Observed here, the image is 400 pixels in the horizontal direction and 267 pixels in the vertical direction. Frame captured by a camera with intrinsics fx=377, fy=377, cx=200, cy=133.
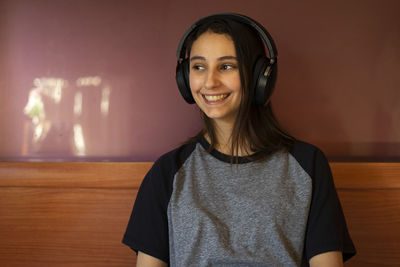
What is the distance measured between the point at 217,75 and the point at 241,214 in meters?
0.37

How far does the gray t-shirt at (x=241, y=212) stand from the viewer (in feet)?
3.13

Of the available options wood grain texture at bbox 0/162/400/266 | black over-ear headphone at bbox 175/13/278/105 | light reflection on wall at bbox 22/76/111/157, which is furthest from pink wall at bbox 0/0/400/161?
black over-ear headphone at bbox 175/13/278/105

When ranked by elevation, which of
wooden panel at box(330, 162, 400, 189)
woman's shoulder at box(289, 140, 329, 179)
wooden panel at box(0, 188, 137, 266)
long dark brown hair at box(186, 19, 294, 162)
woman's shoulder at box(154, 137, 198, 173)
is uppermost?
long dark brown hair at box(186, 19, 294, 162)

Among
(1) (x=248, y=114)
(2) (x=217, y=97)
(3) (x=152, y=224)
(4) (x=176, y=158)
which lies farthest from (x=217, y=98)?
(3) (x=152, y=224)

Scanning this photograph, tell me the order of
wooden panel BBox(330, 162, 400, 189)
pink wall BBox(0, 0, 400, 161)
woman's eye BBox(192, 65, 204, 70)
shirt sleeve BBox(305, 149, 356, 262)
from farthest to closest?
pink wall BBox(0, 0, 400, 161) → wooden panel BBox(330, 162, 400, 189) → woman's eye BBox(192, 65, 204, 70) → shirt sleeve BBox(305, 149, 356, 262)

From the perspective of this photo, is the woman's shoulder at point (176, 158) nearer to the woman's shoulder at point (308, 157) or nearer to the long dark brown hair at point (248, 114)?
the long dark brown hair at point (248, 114)

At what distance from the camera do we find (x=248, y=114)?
1.07m

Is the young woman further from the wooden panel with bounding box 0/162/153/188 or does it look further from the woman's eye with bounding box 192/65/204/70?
the wooden panel with bounding box 0/162/153/188

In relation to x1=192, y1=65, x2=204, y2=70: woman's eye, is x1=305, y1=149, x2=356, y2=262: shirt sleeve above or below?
below

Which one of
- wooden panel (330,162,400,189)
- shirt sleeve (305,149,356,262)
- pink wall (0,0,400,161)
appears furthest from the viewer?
pink wall (0,0,400,161)

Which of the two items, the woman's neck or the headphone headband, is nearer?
the headphone headband

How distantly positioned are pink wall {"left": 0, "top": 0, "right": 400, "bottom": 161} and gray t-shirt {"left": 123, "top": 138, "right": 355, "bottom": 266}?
35 cm

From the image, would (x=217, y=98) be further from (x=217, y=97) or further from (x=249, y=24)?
(x=249, y=24)

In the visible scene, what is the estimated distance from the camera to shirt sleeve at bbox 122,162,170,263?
1010 millimetres
